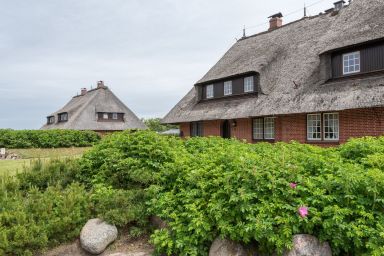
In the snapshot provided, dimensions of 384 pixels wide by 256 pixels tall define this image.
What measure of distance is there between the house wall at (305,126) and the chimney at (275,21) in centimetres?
903

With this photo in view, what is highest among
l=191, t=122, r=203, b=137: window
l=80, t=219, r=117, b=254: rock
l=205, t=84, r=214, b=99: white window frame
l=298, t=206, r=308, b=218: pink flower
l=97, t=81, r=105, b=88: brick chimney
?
l=97, t=81, r=105, b=88: brick chimney

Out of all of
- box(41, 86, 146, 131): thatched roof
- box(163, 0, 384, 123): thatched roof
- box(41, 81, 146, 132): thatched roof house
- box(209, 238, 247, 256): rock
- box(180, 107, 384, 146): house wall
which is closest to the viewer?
box(209, 238, 247, 256): rock

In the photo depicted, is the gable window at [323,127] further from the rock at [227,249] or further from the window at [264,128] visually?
the rock at [227,249]

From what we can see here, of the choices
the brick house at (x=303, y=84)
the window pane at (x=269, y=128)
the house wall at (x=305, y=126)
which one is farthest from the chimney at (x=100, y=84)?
the window pane at (x=269, y=128)

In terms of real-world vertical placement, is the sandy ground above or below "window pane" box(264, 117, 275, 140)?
below

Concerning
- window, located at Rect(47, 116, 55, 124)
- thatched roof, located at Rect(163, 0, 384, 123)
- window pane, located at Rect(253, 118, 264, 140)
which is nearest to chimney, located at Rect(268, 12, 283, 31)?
thatched roof, located at Rect(163, 0, 384, 123)

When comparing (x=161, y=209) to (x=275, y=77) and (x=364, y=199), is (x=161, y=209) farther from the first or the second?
(x=275, y=77)

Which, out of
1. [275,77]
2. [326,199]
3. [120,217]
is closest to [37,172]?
[120,217]

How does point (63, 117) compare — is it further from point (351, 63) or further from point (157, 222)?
point (157, 222)

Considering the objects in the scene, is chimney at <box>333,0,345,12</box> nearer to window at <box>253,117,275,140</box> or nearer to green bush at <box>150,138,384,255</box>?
window at <box>253,117,275,140</box>

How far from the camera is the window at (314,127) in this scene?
1612 cm

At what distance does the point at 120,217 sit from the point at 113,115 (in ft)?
122

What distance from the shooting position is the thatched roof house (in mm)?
40188

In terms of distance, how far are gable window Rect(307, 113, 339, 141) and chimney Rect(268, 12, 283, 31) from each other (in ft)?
36.3
